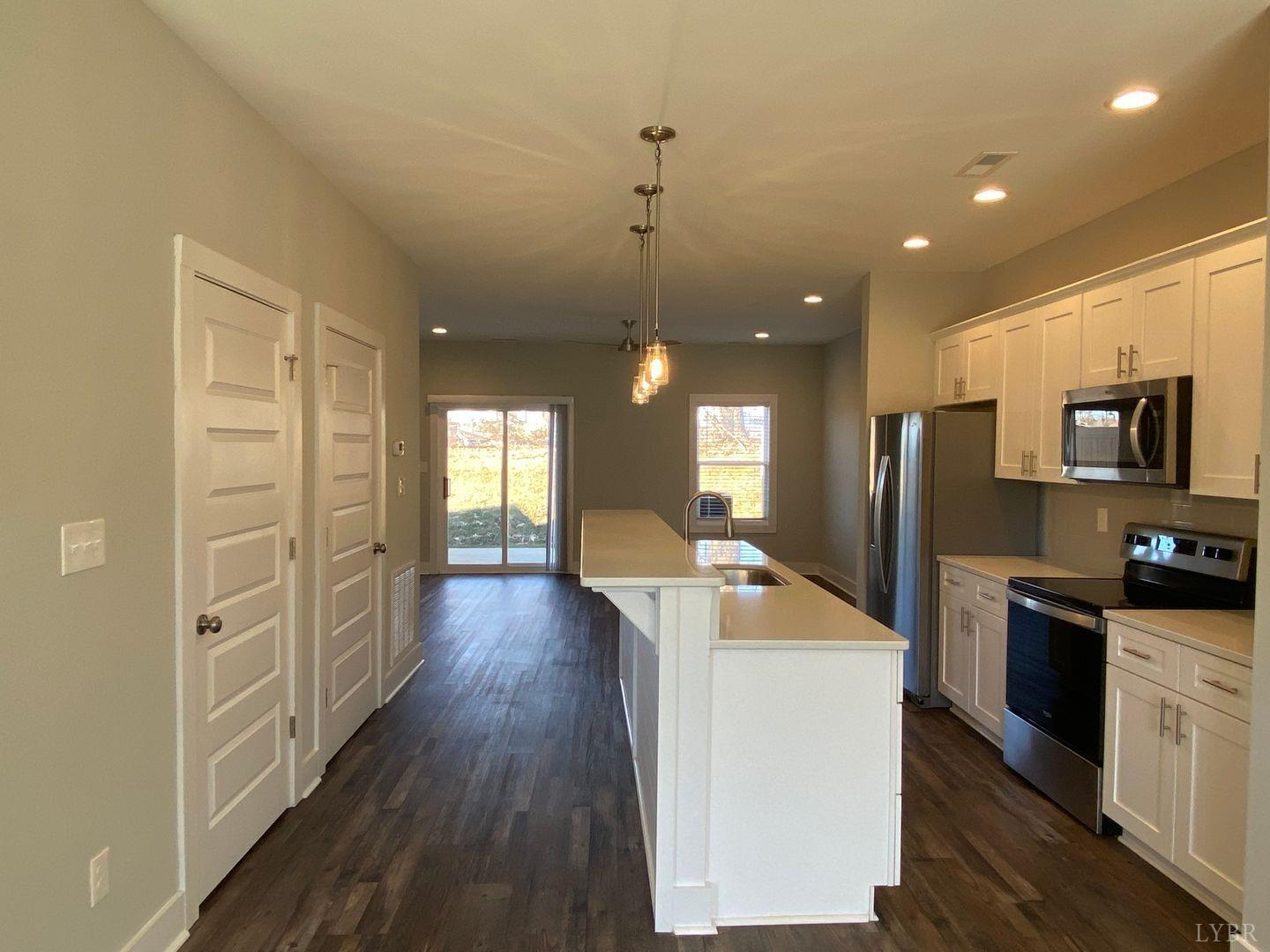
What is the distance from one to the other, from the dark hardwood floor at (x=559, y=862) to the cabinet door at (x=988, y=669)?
18 centimetres

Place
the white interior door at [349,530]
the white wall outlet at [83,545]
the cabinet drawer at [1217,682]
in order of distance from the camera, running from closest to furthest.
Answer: the white wall outlet at [83,545] → the cabinet drawer at [1217,682] → the white interior door at [349,530]

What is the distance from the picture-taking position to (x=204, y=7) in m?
2.12

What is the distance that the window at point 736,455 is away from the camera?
888 cm

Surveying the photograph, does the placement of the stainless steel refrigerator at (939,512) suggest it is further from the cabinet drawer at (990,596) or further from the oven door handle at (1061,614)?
the oven door handle at (1061,614)

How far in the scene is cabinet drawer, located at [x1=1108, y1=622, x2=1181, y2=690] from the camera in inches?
103

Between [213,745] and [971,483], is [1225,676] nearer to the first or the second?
[971,483]

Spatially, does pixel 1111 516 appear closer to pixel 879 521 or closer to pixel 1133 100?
pixel 879 521

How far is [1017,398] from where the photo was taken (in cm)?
416

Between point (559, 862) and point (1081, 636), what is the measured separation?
2150mm

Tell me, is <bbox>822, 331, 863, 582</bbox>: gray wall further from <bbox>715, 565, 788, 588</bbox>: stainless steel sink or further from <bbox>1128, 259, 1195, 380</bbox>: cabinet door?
<bbox>1128, 259, 1195, 380</bbox>: cabinet door

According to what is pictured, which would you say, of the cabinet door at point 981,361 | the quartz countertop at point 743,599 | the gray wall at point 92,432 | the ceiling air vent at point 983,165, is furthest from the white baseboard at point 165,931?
the cabinet door at point 981,361

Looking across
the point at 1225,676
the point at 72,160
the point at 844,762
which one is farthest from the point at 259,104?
the point at 1225,676

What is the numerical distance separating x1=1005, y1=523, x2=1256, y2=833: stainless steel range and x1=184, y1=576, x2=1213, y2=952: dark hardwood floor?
179 millimetres

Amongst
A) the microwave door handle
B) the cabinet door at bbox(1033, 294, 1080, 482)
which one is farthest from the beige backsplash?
the microwave door handle
